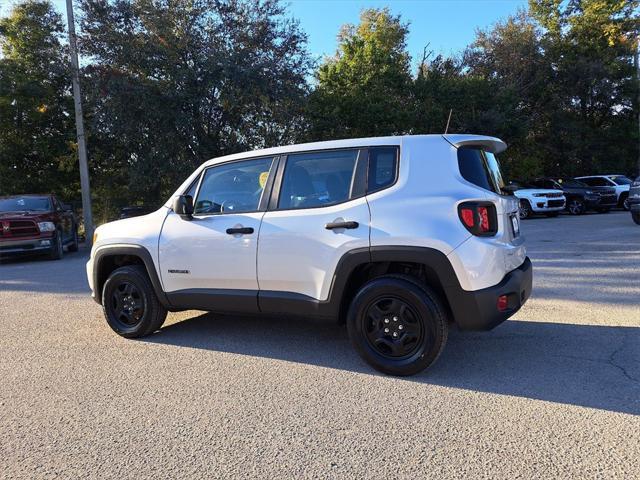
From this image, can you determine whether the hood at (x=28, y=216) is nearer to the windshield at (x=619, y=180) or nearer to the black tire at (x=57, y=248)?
the black tire at (x=57, y=248)

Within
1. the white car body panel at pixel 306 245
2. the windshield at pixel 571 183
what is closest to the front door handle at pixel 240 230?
the white car body panel at pixel 306 245

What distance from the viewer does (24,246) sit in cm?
1249

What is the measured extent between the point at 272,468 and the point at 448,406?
52.9 inches

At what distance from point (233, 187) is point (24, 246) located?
9998 mm

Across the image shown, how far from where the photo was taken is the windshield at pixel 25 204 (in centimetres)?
1324

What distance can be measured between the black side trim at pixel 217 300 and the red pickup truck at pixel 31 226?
9.48 meters

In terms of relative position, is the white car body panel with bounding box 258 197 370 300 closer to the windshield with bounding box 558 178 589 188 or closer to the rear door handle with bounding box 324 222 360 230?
the rear door handle with bounding box 324 222 360 230

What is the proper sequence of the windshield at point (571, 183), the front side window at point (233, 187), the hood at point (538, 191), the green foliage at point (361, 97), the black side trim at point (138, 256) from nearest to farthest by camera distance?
the front side window at point (233, 187)
the black side trim at point (138, 256)
the hood at point (538, 191)
the windshield at point (571, 183)
the green foliage at point (361, 97)

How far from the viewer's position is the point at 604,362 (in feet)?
13.8

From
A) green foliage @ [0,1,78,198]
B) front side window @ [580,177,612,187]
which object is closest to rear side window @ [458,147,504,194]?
green foliage @ [0,1,78,198]

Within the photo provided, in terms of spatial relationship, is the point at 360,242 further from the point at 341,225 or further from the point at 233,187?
the point at 233,187

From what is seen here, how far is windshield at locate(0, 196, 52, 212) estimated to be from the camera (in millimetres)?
13240

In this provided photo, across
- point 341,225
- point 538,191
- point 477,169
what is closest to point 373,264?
point 341,225

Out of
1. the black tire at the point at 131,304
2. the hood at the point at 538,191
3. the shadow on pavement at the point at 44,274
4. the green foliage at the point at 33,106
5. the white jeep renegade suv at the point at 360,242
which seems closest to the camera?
the white jeep renegade suv at the point at 360,242
